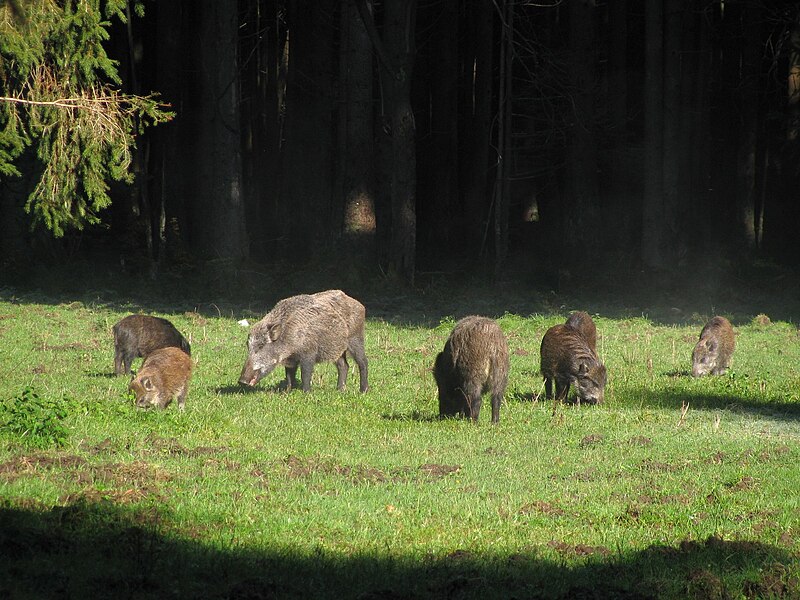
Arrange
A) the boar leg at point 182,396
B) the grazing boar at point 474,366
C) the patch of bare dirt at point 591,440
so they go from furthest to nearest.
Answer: the boar leg at point 182,396, the grazing boar at point 474,366, the patch of bare dirt at point 591,440

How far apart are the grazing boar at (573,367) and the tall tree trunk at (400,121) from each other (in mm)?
12899

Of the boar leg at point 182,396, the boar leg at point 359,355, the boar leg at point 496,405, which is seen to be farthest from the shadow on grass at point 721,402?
the boar leg at point 182,396

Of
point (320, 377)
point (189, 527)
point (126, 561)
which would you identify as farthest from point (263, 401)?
point (126, 561)

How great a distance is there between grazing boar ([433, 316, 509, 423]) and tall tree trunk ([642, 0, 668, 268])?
1746 cm

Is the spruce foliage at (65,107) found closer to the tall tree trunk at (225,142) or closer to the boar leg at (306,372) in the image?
the boar leg at (306,372)

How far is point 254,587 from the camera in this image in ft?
19.9

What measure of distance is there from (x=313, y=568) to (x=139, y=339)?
8563 millimetres

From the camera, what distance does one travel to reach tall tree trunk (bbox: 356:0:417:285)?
2667 cm

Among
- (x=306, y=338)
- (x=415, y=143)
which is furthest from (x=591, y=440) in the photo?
(x=415, y=143)

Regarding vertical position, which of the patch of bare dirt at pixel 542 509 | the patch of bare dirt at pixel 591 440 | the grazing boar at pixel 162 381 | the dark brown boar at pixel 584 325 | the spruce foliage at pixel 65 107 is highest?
the spruce foliage at pixel 65 107

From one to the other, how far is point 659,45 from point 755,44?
7119 millimetres

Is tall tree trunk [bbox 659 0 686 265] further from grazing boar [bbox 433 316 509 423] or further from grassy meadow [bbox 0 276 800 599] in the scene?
grazing boar [bbox 433 316 509 423]

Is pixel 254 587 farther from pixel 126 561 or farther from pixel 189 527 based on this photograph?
pixel 189 527

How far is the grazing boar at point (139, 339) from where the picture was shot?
47.7 feet
